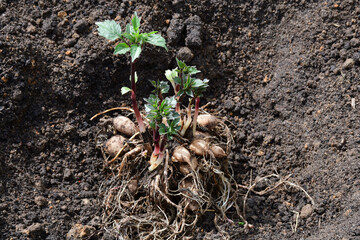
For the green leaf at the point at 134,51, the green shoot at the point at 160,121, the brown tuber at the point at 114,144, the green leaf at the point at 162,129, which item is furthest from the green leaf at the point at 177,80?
the brown tuber at the point at 114,144

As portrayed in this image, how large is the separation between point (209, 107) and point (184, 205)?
637 mm

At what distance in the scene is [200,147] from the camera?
2312mm

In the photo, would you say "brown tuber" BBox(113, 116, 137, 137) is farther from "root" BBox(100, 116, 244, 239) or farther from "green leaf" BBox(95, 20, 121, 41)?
"green leaf" BBox(95, 20, 121, 41)

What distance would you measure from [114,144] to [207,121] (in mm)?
496

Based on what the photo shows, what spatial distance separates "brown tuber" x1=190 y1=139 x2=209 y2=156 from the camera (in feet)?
7.59

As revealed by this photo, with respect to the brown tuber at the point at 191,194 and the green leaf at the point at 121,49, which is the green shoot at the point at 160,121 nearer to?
the brown tuber at the point at 191,194

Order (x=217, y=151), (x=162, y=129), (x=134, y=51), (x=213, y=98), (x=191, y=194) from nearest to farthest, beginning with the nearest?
1. (x=134, y=51)
2. (x=162, y=129)
3. (x=191, y=194)
4. (x=217, y=151)
5. (x=213, y=98)

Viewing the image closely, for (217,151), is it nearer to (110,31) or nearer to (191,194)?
(191,194)

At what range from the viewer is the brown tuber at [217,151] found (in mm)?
2348

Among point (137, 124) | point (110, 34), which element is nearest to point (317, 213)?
point (137, 124)

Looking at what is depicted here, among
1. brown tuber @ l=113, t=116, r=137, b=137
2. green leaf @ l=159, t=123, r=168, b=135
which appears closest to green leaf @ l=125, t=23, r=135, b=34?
green leaf @ l=159, t=123, r=168, b=135

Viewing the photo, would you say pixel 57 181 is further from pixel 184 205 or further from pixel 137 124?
pixel 184 205

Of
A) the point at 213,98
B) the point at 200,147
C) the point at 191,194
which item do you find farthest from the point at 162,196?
the point at 213,98

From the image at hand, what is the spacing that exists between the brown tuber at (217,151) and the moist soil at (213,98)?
19 cm
